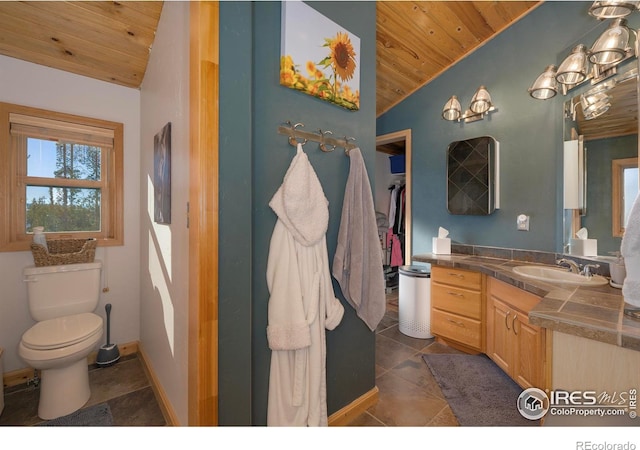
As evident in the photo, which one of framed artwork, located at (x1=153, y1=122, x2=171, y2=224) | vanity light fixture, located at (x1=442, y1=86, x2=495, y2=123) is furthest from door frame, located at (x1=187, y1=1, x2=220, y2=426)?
vanity light fixture, located at (x1=442, y1=86, x2=495, y2=123)

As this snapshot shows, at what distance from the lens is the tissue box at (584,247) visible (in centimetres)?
190

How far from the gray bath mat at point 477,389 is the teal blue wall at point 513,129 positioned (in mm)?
1106

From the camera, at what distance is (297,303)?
4.13ft

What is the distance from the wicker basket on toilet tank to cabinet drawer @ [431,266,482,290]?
2970mm

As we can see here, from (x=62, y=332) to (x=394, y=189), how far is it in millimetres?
4038

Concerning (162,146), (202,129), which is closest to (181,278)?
(202,129)

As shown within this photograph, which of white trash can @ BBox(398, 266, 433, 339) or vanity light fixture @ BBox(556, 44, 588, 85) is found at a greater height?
vanity light fixture @ BBox(556, 44, 588, 85)

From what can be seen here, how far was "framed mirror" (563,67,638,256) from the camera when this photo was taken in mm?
1651

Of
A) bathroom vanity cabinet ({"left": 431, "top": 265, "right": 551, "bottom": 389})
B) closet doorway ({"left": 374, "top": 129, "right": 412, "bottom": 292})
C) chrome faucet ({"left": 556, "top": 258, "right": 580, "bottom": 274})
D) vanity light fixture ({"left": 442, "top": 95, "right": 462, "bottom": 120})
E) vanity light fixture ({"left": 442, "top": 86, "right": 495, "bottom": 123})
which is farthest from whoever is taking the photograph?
closet doorway ({"left": 374, "top": 129, "right": 412, "bottom": 292})

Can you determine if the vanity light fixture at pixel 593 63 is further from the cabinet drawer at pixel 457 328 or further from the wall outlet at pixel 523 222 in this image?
the cabinet drawer at pixel 457 328

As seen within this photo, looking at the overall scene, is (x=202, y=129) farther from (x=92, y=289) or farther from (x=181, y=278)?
(x=92, y=289)

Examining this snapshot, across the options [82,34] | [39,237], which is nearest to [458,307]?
[39,237]

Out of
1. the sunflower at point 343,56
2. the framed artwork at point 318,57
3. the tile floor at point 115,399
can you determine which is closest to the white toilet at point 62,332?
the tile floor at point 115,399

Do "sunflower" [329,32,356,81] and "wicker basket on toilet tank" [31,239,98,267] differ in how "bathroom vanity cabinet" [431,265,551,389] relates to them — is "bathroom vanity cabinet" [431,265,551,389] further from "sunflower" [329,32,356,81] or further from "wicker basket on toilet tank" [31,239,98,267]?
"wicker basket on toilet tank" [31,239,98,267]
